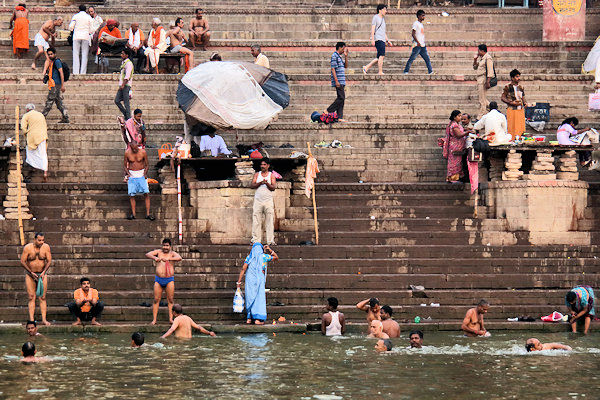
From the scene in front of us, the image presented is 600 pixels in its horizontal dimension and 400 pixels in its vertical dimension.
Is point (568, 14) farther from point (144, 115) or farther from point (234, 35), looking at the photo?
point (144, 115)

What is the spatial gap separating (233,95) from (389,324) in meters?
5.70

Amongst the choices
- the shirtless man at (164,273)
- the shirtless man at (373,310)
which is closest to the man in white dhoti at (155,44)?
the shirtless man at (164,273)

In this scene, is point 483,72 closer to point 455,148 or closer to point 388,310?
point 455,148

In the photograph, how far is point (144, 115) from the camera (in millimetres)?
24016

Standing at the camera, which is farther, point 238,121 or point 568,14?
point 568,14

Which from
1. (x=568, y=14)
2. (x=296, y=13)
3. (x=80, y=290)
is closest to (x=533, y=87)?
(x=568, y=14)

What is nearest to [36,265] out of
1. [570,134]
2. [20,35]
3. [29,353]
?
[29,353]

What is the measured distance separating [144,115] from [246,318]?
608cm

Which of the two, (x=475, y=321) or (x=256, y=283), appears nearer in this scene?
(x=475, y=321)

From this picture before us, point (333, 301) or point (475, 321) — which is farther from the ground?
point (333, 301)

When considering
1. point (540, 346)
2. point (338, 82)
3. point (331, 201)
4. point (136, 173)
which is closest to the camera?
point (540, 346)

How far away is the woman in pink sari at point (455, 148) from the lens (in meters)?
21.8

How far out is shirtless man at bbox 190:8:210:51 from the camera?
25.8 meters

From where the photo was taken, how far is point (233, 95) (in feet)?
73.0
